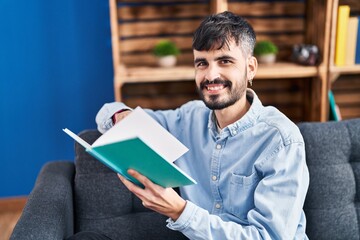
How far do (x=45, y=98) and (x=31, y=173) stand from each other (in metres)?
0.48

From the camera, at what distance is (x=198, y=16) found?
2260mm

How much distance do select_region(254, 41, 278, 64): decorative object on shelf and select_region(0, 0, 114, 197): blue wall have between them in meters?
0.83

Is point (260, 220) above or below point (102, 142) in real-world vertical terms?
below

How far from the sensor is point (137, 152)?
0.88m

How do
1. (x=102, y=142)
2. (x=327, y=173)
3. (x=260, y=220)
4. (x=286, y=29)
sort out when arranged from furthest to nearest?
(x=286, y=29), (x=327, y=173), (x=260, y=220), (x=102, y=142)

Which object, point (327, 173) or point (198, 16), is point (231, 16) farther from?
point (198, 16)

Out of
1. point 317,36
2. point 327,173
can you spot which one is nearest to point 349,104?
point 317,36

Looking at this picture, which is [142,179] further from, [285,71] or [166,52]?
[285,71]

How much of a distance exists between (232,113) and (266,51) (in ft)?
3.19

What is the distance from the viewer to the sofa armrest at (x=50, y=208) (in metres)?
1.12

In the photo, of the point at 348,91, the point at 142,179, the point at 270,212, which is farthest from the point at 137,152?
the point at 348,91

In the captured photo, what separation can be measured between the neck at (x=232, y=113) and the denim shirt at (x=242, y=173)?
0.03 meters

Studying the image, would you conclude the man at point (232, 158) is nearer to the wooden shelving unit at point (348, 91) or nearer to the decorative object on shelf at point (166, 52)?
the decorative object on shelf at point (166, 52)

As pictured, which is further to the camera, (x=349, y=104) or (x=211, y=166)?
(x=349, y=104)
